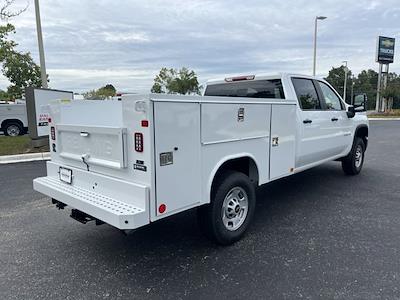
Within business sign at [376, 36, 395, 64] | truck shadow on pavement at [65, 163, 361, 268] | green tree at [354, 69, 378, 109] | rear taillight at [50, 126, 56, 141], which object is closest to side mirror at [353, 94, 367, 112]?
truck shadow on pavement at [65, 163, 361, 268]

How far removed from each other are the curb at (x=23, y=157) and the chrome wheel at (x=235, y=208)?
784 cm

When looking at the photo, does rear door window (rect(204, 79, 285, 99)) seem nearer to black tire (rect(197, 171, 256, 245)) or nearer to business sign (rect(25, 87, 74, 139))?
black tire (rect(197, 171, 256, 245))

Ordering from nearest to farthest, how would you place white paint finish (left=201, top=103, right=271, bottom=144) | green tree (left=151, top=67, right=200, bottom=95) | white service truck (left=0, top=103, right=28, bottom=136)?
white paint finish (left=201, top=103, right=271, bottom=144) < white service truck (left=0, top=103, right=28, bottom=136) < green tree (left=151, top=67, right=200, bottom=95)

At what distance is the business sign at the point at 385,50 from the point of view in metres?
44.8

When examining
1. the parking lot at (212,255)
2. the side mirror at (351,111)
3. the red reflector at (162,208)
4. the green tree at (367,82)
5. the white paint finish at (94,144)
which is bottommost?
the parking lot at (212,255)

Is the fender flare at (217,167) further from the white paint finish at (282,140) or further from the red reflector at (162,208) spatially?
the white paint finish at (282,140)

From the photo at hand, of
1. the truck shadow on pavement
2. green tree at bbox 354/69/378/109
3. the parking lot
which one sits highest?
green tree at bbox 354/69/378/109

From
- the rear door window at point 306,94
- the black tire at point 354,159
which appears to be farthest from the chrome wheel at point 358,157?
the rear door window at point 306,94

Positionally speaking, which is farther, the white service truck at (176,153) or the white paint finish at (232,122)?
the white paint finish at (232,122)

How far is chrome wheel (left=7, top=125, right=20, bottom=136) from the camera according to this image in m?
16.7

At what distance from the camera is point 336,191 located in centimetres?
621

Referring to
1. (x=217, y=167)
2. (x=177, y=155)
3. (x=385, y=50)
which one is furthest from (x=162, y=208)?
(x=385, y=50)

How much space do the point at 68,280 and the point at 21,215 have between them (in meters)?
2.27

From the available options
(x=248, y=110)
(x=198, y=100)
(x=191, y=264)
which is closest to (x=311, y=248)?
(x=191, y=264)
